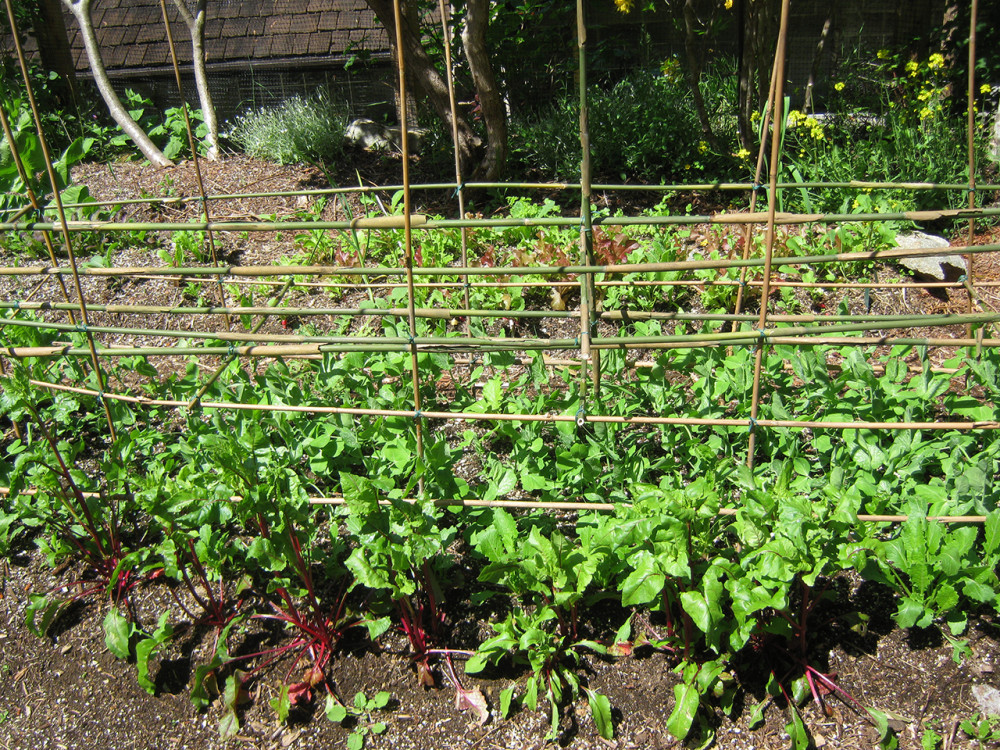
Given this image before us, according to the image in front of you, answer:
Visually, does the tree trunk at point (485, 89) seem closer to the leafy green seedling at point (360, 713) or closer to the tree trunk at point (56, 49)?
the leafy green seedling at point (360, 713)

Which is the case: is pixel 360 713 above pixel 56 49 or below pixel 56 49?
below

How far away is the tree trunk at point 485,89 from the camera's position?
170 inches

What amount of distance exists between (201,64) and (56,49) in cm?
201

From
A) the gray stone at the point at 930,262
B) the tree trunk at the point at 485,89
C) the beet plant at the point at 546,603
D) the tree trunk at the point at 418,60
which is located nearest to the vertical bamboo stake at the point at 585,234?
the beet plant at the point at 546,603

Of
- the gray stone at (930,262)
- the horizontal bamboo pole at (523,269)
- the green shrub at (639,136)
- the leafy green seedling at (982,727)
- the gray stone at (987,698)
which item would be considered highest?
the green shrub at (639,136)

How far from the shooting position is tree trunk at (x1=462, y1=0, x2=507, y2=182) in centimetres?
433

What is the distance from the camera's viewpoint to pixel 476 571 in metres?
2.05

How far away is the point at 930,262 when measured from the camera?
3494 millimetres

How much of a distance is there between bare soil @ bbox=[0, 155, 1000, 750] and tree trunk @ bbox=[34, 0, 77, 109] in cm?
577

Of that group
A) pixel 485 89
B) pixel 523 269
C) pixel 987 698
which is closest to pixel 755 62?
pixel 485 89

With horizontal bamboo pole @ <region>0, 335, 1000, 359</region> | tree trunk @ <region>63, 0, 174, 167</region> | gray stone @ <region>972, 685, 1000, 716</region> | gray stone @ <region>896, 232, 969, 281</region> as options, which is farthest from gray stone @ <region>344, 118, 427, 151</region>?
gray stone @ <region>972, 685, 1000, 716</region>

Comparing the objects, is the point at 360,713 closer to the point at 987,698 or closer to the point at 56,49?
the point at 987,698

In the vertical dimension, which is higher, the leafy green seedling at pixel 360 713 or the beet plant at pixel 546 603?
the beet plant at pixel 546 603

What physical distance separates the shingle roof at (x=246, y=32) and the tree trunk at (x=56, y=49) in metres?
0.56
